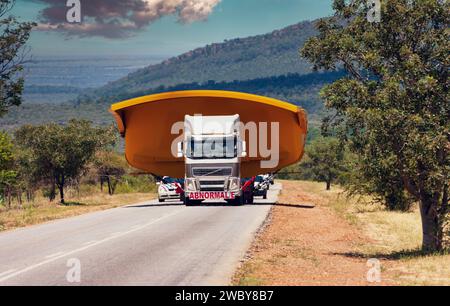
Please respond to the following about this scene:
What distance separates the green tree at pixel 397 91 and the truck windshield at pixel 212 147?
25.6 feet

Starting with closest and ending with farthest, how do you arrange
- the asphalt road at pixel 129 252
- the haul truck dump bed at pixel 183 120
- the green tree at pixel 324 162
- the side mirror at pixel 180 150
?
the asphalt road at pixel 129 252 < the haul truck dump bed at pixel 183 120 < the side mirror at pixel 180 150 < the green tree at pixel 324 162

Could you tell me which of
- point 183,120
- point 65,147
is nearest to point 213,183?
point 183,120

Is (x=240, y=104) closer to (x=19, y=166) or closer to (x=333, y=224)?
(x=333, y=224)

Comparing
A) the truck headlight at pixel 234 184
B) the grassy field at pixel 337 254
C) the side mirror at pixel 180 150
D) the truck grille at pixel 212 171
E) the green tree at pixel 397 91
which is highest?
the green tree at pixel 397 91

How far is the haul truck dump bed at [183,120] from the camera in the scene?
24625mm

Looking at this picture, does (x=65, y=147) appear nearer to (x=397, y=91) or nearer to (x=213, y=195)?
(x=213, y=195)

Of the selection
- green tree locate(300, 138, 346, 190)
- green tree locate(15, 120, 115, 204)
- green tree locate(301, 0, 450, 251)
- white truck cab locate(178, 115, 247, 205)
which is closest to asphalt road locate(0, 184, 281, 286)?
white truck cab locate(178, 115, 247, 205)

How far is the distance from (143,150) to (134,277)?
1548cm

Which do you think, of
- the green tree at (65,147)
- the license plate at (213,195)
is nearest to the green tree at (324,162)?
the green tree at (65,147)

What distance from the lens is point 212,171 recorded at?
2655cm

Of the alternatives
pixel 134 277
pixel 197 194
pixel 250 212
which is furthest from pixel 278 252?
pixel 250 212

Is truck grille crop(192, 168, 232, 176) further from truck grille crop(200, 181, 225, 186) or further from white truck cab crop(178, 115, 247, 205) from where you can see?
truck grille crop(200, 181, 225, 186)

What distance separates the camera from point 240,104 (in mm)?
25766

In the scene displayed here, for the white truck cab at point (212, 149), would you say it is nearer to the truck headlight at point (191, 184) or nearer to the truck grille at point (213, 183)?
the truck grille at point (213, 183)
